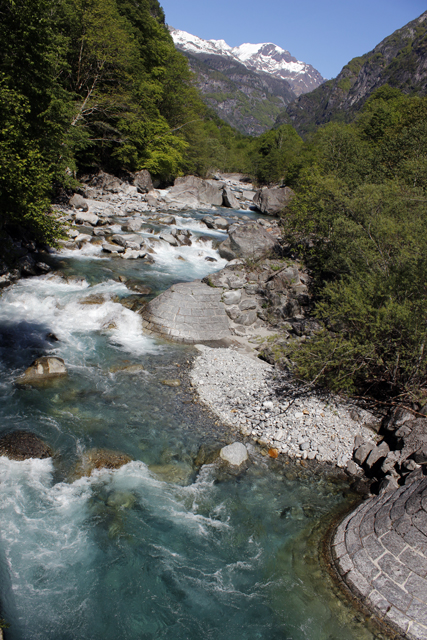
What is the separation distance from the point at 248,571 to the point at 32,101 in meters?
18.0

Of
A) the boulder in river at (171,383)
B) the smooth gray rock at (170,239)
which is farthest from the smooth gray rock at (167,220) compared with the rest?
the boulder in river at (171,383)

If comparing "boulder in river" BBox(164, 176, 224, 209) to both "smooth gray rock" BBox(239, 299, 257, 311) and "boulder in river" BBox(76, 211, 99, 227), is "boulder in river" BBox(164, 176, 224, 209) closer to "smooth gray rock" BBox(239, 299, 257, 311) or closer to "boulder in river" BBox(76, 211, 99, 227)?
"boulder in river" BBox(76, 211, 99, 227)

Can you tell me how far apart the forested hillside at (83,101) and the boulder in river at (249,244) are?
34.3 feet

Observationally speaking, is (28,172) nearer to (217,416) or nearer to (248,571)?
(217,416)

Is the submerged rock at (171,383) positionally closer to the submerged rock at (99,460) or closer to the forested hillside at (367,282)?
the submerged rock at (99,460)

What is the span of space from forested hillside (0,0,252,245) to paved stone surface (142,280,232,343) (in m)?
5.59

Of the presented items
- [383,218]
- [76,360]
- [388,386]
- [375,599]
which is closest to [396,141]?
[383,218]

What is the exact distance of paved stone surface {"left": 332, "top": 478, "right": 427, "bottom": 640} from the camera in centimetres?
587

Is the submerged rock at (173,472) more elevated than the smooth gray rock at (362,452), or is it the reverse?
the smooth gray rock at (362,452)

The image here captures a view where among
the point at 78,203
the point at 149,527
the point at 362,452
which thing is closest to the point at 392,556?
the point at 362,452

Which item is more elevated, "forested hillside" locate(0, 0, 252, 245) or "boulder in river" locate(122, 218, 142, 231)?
"forested hillside" locate(0, 0, 252, 245)

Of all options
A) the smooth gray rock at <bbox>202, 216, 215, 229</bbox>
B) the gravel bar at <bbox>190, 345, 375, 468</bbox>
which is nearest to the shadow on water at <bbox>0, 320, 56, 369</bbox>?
the gravel bar at <bbox>190, 345, 375, 468</bbox>

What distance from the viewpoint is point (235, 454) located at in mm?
9219

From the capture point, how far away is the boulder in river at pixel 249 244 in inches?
891
